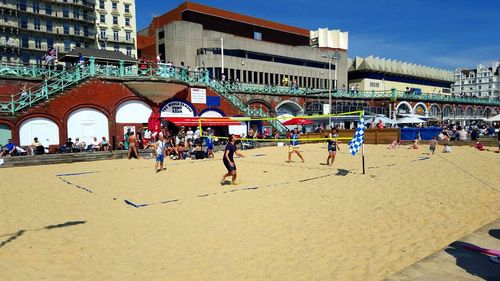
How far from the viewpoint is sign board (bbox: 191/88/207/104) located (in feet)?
93.0

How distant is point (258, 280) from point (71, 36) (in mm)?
58183

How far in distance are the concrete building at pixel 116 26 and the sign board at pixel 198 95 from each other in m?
32.3

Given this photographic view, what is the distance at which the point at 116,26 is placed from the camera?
56.6 metres

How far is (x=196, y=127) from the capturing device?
92.0ft

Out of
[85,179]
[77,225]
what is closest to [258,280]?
[77,225]

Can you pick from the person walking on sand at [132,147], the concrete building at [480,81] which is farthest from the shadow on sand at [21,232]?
the concrete building at [480,81]

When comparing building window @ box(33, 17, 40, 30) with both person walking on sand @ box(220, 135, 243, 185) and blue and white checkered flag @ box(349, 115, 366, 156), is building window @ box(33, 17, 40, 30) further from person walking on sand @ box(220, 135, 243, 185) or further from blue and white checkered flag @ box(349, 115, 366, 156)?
blue and white checkered flag @ box(349, 115, 366, 156)

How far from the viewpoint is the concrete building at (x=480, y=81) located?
11481 cm

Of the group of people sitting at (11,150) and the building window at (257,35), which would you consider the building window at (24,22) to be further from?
the group of people sitting at (11,150)

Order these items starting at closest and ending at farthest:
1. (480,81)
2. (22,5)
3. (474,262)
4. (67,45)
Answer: (474,262)
(22,5)
(67,45)
(480,81)

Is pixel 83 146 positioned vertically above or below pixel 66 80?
below

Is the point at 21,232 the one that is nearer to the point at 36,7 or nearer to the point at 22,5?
the point at 22,5

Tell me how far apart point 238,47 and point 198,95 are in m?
18.9

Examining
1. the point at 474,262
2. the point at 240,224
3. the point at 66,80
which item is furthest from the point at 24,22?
the point at 474,262
